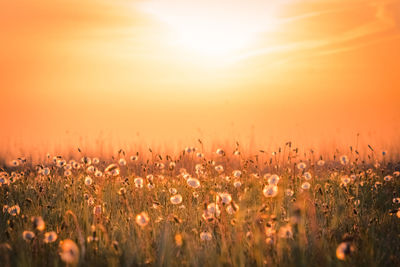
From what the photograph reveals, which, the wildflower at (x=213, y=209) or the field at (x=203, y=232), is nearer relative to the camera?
the field at (x=203, y=232)

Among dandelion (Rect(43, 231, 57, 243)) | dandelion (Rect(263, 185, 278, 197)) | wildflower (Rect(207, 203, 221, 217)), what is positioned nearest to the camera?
dandelion (Rect(43, 231, 57, 243))

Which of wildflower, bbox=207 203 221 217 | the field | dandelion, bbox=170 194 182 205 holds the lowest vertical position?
the field

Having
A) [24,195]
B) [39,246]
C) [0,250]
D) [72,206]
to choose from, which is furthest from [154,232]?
[24,195]

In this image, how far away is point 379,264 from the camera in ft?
11.8

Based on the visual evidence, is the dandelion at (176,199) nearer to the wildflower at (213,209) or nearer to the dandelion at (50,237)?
the wildflower at (213,209)

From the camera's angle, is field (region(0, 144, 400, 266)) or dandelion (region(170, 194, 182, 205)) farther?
dandelion (region(170, 194, 182, 205))

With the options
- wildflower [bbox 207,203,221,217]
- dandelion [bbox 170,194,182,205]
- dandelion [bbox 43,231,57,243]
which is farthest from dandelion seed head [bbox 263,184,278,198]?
dandelion [bbox 43,231,57,243]

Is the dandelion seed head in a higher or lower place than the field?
higher

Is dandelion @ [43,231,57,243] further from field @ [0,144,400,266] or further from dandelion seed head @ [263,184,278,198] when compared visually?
dandelion seed head @ [263,184,278,198]

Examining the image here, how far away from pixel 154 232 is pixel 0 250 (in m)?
1.43

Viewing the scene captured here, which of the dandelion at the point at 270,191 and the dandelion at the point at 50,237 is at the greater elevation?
the dandelion at the point at 270,191

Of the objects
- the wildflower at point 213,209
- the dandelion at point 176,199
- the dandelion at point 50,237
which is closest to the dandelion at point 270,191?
the wildflower at point 213,209

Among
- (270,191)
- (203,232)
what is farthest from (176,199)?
(270,191)

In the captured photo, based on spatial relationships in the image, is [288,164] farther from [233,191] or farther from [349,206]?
[349,206]
